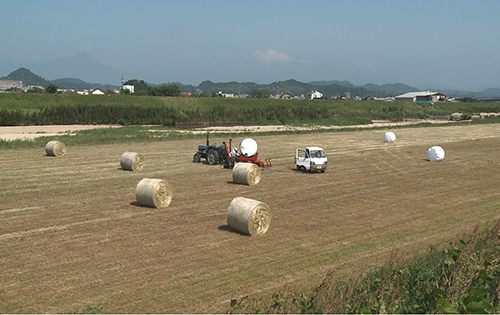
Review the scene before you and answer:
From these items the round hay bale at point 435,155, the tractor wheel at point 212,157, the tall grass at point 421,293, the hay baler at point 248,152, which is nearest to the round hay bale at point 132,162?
the tractor wheel at point 212,157

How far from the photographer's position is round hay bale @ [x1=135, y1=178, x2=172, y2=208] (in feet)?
65.4

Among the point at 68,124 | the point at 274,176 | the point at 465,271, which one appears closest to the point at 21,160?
the point at 274,176

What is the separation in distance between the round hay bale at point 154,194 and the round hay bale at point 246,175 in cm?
572

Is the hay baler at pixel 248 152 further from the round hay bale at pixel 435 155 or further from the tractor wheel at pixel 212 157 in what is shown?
the round hay bale at pixel 435 155

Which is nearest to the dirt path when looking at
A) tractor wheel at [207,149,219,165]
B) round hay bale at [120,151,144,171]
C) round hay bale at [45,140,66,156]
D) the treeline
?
the treeline

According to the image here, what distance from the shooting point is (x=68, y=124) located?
79.0 m

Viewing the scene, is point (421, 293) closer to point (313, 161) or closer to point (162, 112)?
point (313, 161)

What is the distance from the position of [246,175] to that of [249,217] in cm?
938

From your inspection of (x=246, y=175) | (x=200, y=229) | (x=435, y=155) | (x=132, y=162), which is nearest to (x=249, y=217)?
(x=200, y=229)

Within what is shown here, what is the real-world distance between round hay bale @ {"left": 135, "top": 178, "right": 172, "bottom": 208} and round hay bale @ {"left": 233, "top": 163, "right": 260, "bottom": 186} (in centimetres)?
572

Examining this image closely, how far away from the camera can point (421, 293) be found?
360 inches

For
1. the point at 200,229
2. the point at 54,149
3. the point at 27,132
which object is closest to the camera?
the point at 200,229

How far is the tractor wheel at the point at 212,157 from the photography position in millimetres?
32625

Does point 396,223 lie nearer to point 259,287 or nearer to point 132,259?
point 259,287
